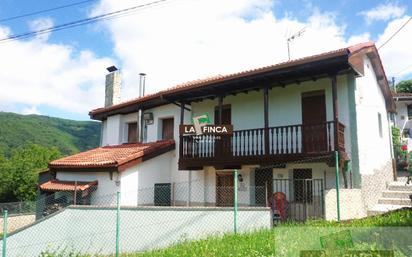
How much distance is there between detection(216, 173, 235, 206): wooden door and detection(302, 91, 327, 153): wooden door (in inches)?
138

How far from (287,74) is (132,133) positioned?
363 inches

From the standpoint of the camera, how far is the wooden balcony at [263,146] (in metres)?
10.3

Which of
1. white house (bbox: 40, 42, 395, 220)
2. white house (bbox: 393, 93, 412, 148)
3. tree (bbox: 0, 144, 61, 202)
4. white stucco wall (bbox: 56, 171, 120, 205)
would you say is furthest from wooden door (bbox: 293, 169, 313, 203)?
tree (bbox: 0, 144, 61, 202)

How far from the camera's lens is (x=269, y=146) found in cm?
1148

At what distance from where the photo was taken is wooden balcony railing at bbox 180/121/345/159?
10.3m

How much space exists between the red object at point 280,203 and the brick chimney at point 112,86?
1145cm

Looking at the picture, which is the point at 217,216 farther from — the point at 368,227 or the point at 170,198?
the point at 170,198

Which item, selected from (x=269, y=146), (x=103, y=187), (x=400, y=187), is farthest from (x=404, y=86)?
(x=103, y=187)

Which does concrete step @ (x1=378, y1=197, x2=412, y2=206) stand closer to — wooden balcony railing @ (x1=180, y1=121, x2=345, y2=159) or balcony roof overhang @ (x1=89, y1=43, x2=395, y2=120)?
wooden balcony railing @ (x1=180, y1=121, x2=345, y2=159)

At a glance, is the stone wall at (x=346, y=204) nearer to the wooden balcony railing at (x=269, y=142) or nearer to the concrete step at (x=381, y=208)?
the concrete step at (x=381, y=208)

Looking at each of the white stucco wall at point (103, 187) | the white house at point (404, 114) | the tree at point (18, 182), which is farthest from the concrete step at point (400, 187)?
the tree at point (18, 182)

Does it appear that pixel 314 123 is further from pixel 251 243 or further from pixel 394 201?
pixel 251 243

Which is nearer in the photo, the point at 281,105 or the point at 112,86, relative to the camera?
the point at 281,105

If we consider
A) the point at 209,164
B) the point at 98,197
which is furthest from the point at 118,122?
the point at 209,164
